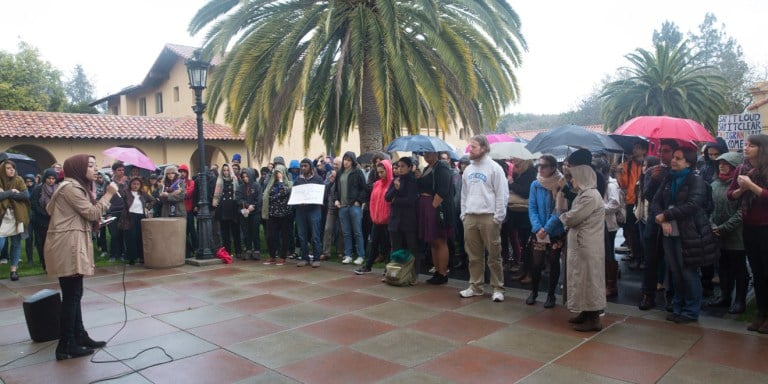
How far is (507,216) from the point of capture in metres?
8.22

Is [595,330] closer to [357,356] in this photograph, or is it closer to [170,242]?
[357,356]

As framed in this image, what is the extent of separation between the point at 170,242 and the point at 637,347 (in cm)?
773

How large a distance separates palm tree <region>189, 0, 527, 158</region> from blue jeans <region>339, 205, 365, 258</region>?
6.25 ft

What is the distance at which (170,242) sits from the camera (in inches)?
371

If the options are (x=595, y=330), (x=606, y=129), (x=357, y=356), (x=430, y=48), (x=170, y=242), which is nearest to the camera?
(x=357, y=356)

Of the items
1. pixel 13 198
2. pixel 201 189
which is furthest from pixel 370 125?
pixel 13 198

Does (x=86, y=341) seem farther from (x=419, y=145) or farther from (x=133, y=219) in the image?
(x=133, y=219)

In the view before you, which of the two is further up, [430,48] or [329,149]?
[430,48]

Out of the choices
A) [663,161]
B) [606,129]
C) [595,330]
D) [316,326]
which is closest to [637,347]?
[595,330]

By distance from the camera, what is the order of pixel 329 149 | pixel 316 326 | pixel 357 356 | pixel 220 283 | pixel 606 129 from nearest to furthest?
pixel 357 356 < pixel 316 326 < pixel 220 283 < pixel 329 149 < pixel 606 129

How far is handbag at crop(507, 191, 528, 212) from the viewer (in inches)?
311

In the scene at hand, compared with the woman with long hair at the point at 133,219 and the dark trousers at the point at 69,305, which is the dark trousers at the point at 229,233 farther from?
the dark trousers at the point at 69,305

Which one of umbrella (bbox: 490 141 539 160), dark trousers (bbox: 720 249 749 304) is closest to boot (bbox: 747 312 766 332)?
dark trousers (bbox: 720 249 749 304)

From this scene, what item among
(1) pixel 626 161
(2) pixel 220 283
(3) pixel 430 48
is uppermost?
(3) pixel 430 48
